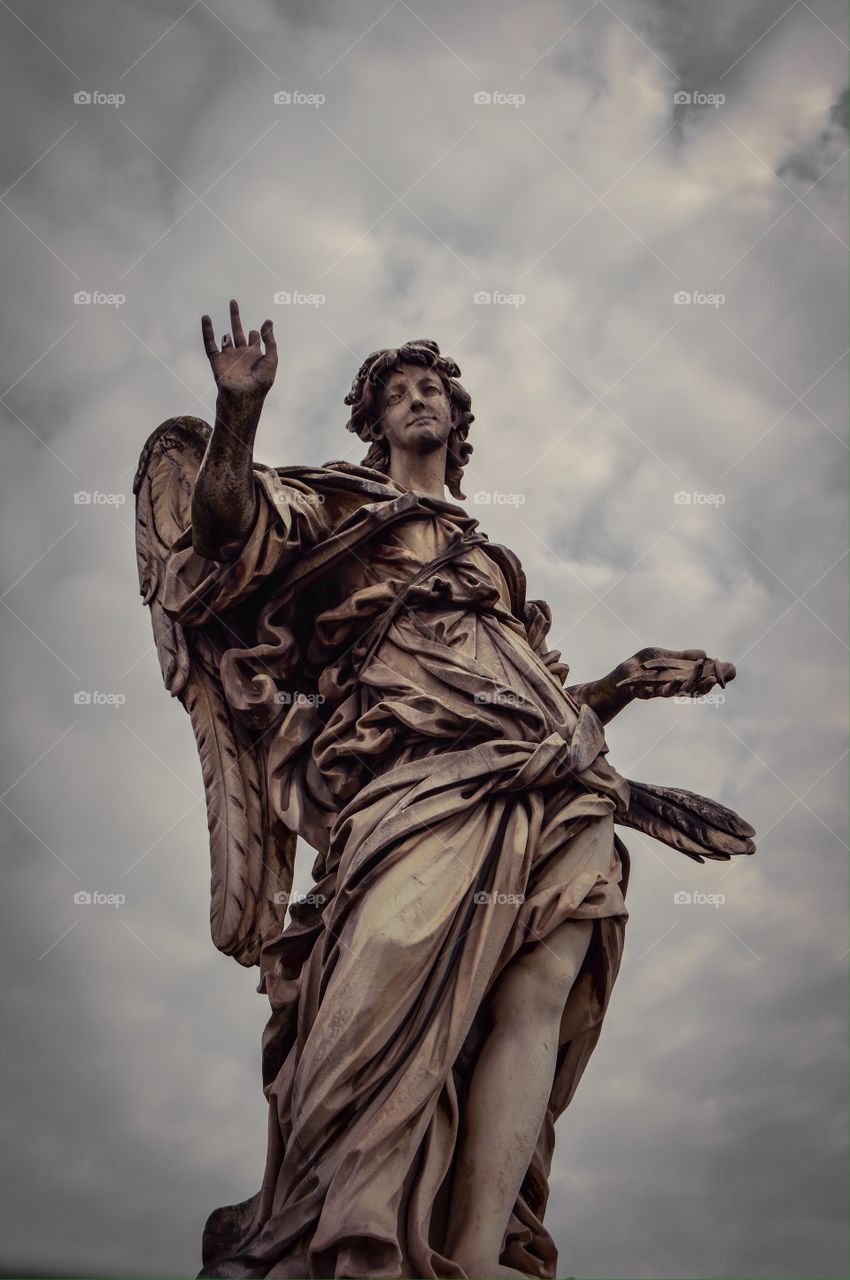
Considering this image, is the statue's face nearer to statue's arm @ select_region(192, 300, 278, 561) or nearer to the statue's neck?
the statue's neck

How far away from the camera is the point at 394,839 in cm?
816

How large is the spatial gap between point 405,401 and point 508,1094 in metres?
4.59

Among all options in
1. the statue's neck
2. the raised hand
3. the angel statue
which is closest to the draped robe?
the angel statue

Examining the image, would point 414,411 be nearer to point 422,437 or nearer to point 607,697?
point 422,437

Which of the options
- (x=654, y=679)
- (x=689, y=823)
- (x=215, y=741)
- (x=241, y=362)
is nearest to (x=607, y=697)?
(x=654, y=679)

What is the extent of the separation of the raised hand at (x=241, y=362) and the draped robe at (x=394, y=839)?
0.76 m

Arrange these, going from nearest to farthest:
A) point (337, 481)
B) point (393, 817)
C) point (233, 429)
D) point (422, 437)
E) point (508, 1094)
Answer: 1. point (508, 1094)
2. point (393, 817)
3. point (233, 429)
4. point (337, 481)
5. point (422, 437)

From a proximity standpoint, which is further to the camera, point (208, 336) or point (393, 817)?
point (208, 336)

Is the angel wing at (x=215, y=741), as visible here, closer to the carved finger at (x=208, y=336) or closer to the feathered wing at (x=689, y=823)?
the carved finger at (x=208, y=336)

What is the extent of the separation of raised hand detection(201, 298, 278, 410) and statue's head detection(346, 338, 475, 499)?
1693 millimetres

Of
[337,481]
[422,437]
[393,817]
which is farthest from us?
[422,437]

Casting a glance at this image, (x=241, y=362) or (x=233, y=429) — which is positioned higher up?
(x=241, y=362)

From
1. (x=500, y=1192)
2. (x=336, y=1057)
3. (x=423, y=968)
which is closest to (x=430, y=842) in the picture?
(x=423, y=968)

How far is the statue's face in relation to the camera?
10375 millimetres
